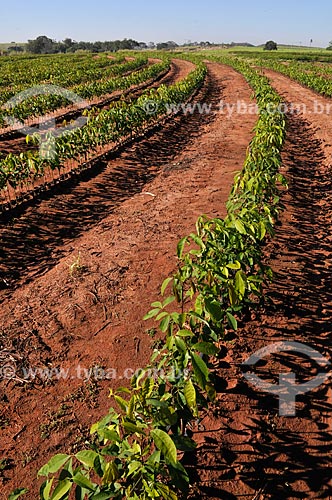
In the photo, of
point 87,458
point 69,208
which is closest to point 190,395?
point 87,458

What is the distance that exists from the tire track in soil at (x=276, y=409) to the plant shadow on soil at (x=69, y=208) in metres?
3.46

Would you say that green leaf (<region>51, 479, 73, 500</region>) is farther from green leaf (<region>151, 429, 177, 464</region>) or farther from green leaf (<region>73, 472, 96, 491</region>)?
green leaf (<region>151, 429, 177, 464</region>)

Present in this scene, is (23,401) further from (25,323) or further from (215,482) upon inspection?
(215,482)

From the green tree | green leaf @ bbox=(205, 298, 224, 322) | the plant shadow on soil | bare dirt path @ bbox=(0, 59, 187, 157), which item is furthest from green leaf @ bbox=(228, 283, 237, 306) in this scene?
the green tree

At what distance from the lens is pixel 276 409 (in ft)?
12.1

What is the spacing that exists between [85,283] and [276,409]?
3.14 m

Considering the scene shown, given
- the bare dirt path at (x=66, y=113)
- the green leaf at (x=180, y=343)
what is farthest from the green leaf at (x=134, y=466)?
the bare dirt path at (x=66, y=113)

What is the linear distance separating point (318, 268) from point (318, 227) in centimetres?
160

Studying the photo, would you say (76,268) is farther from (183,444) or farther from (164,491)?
(164,491)

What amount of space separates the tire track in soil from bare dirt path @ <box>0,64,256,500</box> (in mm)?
1088

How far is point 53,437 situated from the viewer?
3516 mm

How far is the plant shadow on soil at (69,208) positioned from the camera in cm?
638

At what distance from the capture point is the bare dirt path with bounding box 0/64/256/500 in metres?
3.70

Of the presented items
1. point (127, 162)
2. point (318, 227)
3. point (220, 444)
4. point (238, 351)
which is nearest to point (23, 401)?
point (220, 444)
